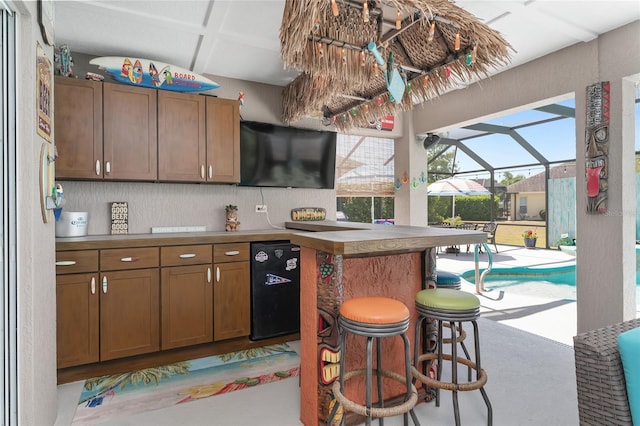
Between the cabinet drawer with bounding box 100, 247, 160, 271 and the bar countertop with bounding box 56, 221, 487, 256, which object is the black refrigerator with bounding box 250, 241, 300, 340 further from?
the cabinet drawer with bounding box 100, 247, 160, 271

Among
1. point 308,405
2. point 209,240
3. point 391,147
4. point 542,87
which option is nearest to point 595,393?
point 308,405

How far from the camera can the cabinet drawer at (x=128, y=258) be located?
8.70ft

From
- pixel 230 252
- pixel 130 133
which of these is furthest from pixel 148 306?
pixel 130 133

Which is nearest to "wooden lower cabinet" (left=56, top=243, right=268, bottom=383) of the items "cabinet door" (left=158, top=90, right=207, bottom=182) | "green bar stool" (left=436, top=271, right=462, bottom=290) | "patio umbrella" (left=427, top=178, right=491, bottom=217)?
"cabinet door" (left=158, top=90, right=207, bottom=182)

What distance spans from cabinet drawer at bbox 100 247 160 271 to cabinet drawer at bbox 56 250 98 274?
0.06 meters

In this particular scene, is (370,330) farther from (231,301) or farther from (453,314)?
(231,301)

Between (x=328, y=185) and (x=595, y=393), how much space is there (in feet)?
11.2

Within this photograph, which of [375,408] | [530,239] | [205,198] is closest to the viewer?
[375,408]

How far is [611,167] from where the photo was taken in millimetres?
2912

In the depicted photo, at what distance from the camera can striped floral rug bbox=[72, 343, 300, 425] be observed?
7.39 ft

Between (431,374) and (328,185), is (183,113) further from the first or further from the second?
(431,374)

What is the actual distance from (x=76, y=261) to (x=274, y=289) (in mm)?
1663

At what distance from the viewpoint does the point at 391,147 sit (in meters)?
5.47

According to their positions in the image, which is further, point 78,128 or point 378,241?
point 78,128
